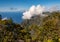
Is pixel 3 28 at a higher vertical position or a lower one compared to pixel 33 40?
higher

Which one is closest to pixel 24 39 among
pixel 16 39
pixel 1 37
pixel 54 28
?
pixel 16 39

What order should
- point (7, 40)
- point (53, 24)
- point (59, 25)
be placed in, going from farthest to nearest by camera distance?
point (53, 24), point (59, 25), point (7, 40)

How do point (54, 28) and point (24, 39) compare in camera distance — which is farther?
point (54, 28)

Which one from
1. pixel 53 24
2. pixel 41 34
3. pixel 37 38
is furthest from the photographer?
pixel 53 24

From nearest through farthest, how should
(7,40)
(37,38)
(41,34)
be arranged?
(7,40), (37,38), (41,34)

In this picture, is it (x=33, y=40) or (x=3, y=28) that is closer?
(x=33, y=40)

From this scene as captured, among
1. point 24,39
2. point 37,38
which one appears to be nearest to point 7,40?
point 24,39

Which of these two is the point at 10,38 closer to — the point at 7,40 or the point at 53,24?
the point at 7,40

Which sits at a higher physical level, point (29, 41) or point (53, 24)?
point (53, 24)

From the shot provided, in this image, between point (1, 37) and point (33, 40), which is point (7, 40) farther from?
point (33, 40)
